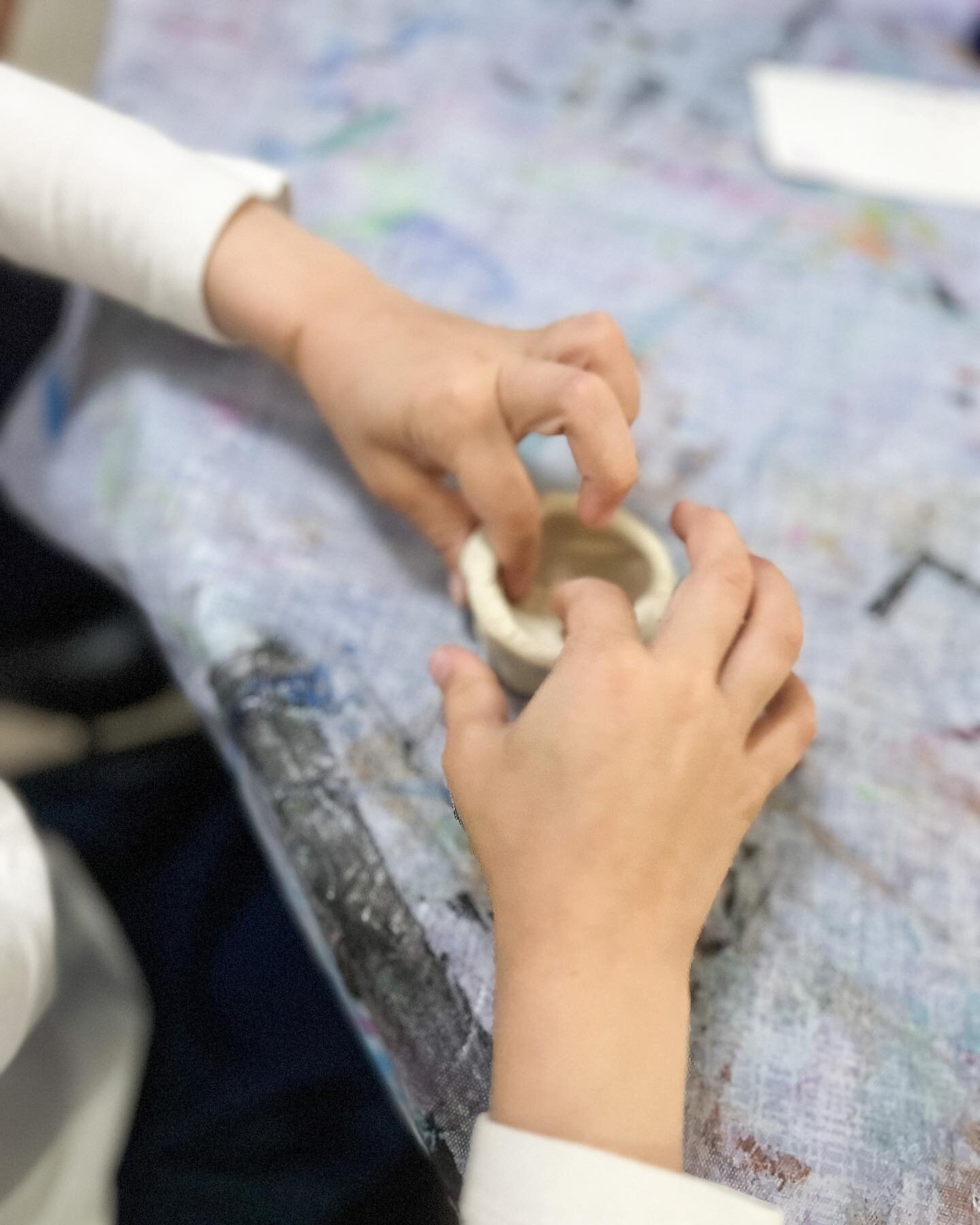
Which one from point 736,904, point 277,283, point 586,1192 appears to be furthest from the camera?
point 277,283

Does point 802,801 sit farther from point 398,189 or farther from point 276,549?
point 398,189

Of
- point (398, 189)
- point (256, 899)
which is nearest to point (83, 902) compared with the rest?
point (256, 899)

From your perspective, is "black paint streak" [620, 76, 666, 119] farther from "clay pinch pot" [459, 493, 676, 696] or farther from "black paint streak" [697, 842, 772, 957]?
"black paint streak" [697, 842, 772, 957]

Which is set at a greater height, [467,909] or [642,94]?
[642,94]

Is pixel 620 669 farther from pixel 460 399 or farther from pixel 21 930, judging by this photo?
pixel 21 930

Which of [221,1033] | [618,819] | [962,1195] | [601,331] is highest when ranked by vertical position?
[601,331]

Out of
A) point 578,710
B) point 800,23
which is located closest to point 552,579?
point 578,710
